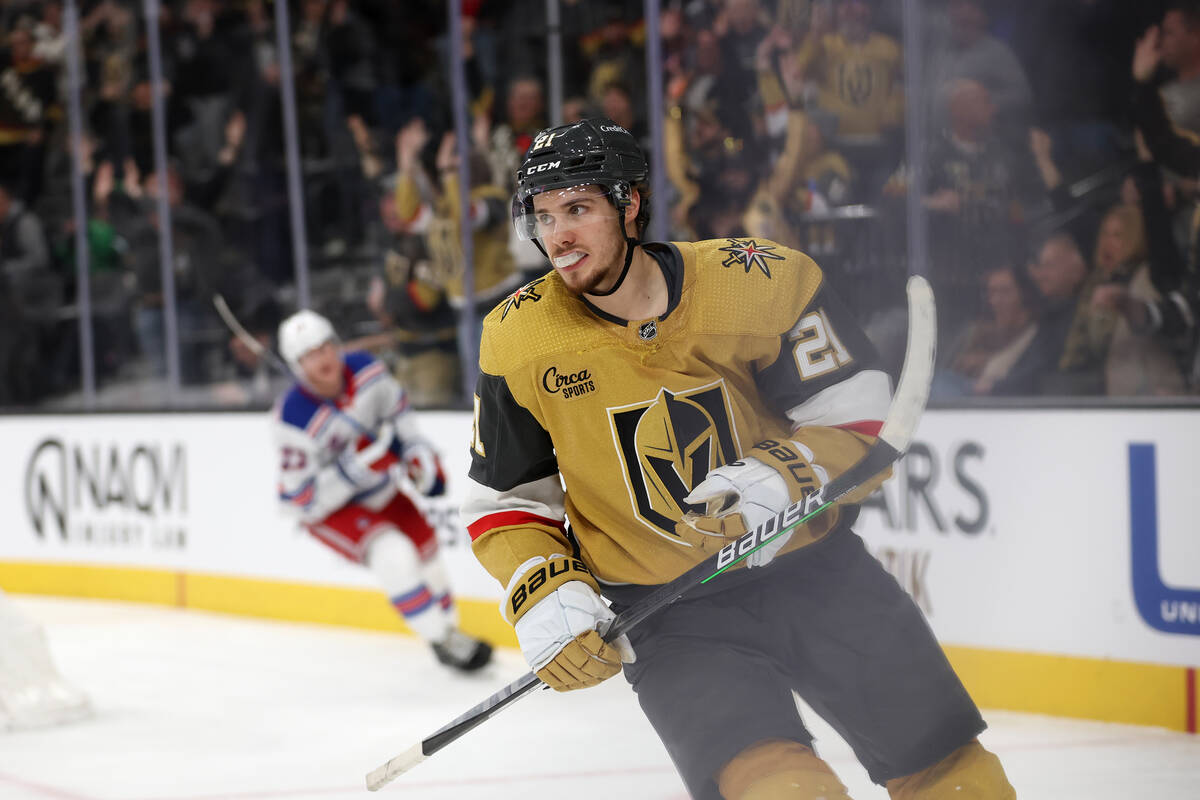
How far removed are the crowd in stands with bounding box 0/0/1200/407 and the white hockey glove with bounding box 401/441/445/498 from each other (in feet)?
3.10

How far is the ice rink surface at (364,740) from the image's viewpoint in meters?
3.08

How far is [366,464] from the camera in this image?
4.61 m

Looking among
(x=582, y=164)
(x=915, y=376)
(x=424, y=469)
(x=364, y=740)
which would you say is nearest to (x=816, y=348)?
(x=915, y=376)

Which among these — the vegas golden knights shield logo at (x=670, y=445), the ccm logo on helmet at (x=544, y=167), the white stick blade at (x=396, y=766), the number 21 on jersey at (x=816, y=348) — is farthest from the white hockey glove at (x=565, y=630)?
the ccm logo on helmet at (x=544, y=167)

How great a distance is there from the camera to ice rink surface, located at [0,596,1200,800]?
121 inches

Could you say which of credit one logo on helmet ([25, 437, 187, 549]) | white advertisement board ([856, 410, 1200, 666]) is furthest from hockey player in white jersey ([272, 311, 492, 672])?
credit one logo on helmet ([25, 437, 187, 549])

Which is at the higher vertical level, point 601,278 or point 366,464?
point 601,278

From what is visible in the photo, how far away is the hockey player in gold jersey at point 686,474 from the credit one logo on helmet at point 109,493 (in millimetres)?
4368

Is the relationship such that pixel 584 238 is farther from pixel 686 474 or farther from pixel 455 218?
pixel 455 218

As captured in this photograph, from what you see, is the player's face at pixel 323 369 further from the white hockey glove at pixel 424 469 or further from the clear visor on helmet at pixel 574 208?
the clear visor on helmet at pixel 574 208

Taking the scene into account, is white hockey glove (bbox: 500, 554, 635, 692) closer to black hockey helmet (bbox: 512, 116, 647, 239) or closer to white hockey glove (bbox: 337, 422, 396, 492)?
black hockey helmet (bbox: 512, 116, 647, 239)

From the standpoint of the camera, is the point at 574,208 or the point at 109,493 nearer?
the point at 574,208

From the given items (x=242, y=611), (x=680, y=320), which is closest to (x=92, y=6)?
(x=242, y=611)

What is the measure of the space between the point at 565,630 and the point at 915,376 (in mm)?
510
